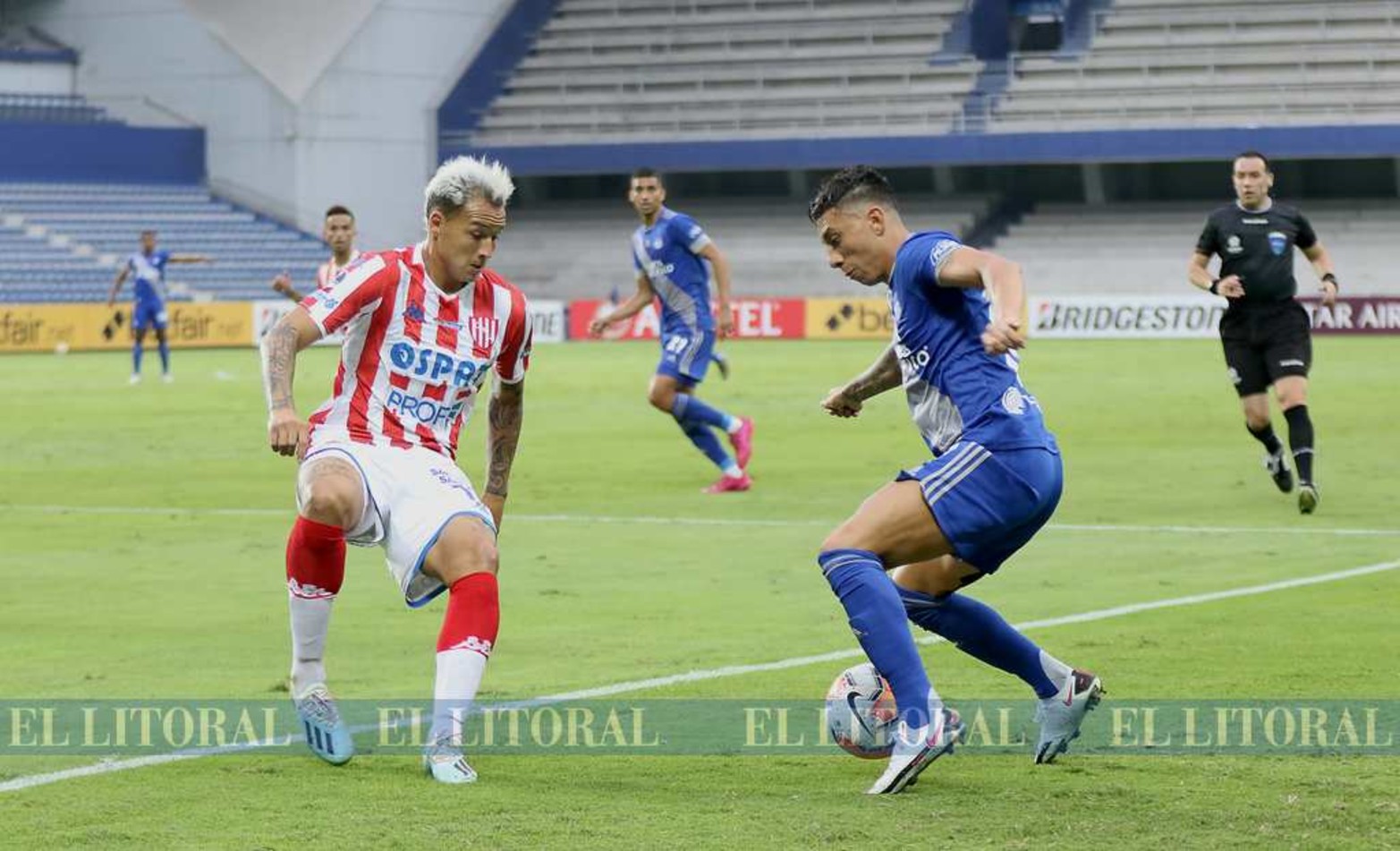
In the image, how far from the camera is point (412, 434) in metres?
7.54

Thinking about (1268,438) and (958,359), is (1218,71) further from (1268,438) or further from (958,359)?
(958,359)

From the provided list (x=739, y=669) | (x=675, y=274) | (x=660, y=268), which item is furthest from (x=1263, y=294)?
(x=739, y=669)

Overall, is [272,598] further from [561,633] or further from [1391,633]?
[1391,633]

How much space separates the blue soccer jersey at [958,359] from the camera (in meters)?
7.11

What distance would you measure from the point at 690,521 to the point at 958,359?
8.69 m

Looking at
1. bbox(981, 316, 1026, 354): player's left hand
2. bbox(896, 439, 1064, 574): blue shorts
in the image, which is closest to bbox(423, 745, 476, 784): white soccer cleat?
bbox(896, 439, 1064, 574): blue shorts

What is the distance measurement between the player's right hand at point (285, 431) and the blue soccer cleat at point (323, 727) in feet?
3.02

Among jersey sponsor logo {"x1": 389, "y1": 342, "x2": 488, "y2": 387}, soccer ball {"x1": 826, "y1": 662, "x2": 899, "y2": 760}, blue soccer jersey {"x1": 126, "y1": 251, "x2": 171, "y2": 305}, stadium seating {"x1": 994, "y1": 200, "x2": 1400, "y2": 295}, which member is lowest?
soccer ball {"x1": 826, "y1": 662, "x2": 899, "y2": 760}

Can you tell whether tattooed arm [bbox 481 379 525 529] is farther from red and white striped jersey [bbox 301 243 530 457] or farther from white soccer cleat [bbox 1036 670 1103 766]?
white soccer cleat [bbox 1036 670 1103 766]

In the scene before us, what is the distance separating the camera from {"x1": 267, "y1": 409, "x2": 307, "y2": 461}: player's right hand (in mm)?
6773

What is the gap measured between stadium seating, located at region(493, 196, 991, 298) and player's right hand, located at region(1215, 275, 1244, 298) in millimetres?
39041

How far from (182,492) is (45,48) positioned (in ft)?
146

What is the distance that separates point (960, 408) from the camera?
7223mm

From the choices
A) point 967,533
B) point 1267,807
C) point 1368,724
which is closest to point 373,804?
point 967,533
